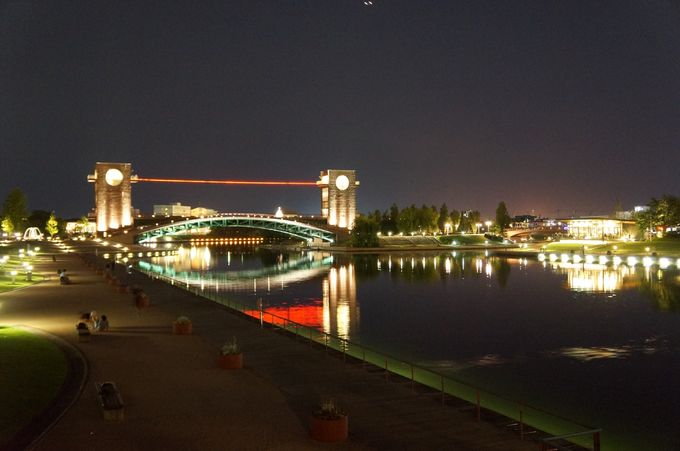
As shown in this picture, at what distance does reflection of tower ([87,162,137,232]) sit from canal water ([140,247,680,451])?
5663cm

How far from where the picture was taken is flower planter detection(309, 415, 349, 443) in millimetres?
11781

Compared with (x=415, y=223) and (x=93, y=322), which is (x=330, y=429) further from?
(x=415, y=223)

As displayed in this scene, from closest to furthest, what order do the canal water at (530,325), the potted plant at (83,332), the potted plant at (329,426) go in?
the potted plant at (329,426) < the canal water at (530,325) < the potted plant at (83,332)

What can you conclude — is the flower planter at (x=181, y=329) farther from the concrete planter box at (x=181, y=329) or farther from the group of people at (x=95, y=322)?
the group of people at (x=95, y=322)

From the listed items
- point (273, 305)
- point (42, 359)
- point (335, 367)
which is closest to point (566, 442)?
point (335, 367)

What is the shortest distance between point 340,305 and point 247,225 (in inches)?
3776

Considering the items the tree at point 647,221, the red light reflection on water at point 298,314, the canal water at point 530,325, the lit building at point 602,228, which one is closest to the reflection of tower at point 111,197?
the canal water at point 530,325

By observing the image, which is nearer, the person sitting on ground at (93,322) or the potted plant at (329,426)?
the potted plant at (329,426)

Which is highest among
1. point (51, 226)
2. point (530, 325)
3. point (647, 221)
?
point (51, 226)

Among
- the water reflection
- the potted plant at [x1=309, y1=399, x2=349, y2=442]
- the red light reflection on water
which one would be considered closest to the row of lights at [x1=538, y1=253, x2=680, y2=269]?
the water reflection

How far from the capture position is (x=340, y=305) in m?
44.0

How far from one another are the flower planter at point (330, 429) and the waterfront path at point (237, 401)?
0.16 meters

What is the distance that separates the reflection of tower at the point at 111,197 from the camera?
123 metres

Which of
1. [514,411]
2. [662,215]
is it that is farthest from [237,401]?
[662,215]
